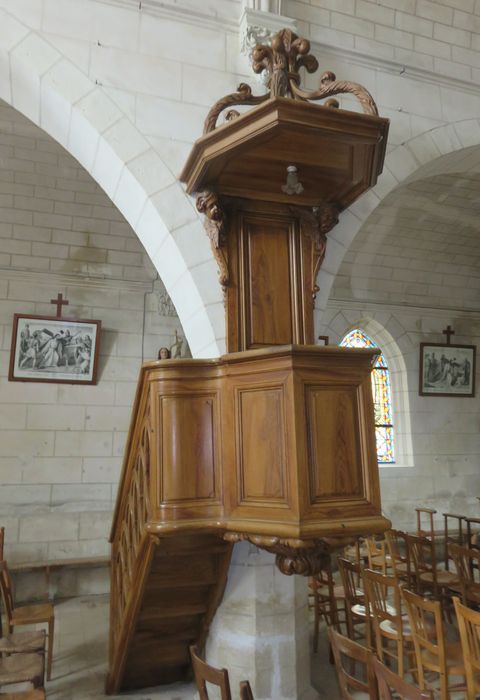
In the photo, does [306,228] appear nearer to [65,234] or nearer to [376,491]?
[376,491]

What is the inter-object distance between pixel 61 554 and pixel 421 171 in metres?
4.97

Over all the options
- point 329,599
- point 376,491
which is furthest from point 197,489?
point 329,599

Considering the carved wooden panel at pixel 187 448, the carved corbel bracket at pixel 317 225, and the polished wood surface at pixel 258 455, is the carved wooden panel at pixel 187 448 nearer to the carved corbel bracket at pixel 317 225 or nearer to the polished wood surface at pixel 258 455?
the polished wood surface at pixel 258 455

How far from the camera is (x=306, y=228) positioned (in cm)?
353

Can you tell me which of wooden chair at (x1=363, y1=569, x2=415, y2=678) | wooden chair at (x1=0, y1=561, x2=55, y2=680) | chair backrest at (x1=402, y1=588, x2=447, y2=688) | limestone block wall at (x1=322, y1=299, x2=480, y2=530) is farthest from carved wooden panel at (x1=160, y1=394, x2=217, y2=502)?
limestone block wall at (x1=322, y1=299, x2=480, y2=530)

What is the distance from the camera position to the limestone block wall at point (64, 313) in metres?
5.86

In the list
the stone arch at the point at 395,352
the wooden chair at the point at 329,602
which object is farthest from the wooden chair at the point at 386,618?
the stone arch at the point at 395,352

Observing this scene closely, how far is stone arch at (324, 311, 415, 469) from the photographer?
781cm

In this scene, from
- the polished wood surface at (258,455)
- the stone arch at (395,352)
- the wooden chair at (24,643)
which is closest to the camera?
the polished wood surface at (258,455)

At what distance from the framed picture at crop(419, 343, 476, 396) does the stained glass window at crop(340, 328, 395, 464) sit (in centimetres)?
49

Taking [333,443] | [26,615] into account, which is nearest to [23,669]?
[26,615]

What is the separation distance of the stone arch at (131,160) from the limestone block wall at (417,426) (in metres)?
4.40

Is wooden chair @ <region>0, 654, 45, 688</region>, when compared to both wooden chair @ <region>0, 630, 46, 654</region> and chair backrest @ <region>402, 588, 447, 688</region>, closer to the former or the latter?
wooden chair @ <region>0, 630, 46, 654</region>

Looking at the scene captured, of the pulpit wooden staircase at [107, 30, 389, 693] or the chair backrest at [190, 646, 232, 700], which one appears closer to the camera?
the chair backrest at [190, 646, 232, 700]
